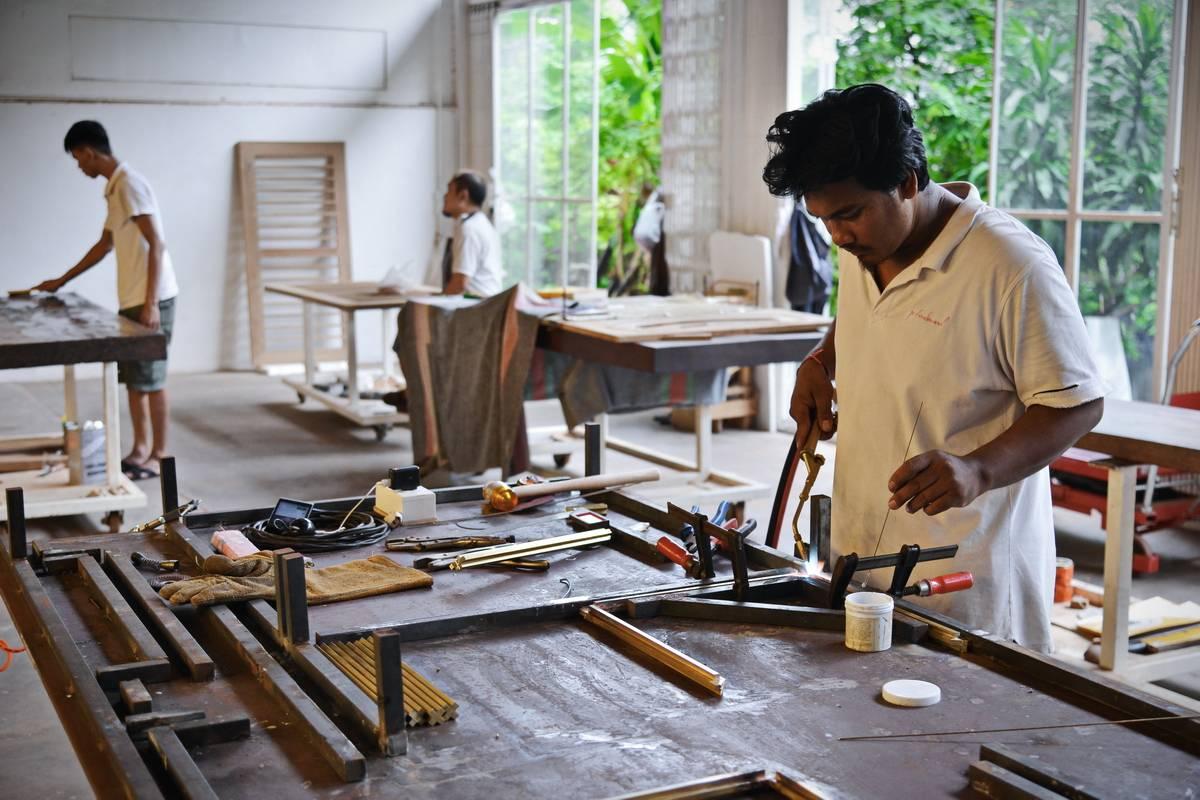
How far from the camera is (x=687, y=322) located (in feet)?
16.0

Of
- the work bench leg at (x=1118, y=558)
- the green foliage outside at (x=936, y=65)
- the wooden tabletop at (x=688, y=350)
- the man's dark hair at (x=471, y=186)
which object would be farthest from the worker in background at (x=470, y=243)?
the green foliage outside at (x=936, y=65)

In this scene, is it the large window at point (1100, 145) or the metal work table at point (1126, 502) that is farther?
the large window at point (1100, 145)

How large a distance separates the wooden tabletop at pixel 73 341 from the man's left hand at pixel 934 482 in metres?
3.42

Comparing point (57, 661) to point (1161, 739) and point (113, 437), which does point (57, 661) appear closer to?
point (1161, 739)

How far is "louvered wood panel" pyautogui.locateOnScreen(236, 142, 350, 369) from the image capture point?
29.9 ft

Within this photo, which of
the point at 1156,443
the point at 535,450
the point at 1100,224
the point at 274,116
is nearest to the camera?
the point at 1156,443

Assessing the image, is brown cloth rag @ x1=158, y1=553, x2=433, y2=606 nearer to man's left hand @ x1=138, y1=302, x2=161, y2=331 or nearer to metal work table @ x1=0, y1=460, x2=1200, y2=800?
metal work table @ x1=0, y1=460, x2=1200, y2=800

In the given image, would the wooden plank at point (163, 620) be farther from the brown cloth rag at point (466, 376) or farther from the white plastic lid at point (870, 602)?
the brown cloth rag at point (466, 376)

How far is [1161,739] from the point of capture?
1.40 m

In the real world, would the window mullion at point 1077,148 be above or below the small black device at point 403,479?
above

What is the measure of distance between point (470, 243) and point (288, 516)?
3.93 meters

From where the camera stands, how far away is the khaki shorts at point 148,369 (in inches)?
222

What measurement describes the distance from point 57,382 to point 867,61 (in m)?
5.68

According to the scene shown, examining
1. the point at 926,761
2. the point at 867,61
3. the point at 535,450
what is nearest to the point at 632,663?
the point at 926,761
